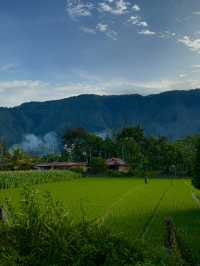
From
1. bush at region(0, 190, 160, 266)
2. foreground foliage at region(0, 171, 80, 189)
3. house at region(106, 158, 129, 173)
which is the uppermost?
bush at region(0, 190, 160, 266)

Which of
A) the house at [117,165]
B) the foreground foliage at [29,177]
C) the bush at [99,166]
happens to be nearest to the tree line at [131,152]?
the bush at [99,166]

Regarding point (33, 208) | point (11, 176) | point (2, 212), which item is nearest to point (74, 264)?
point (33, 208)

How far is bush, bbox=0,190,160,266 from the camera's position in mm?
5523

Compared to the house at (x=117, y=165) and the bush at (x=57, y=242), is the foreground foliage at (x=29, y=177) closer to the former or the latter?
the house at (x=117, y=165)

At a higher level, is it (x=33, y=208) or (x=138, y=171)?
(x=33, y=208)

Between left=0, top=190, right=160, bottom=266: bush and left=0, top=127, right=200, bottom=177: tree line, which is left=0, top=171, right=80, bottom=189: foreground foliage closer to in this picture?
left=0, top=127, right=200, bottom=177: tree line

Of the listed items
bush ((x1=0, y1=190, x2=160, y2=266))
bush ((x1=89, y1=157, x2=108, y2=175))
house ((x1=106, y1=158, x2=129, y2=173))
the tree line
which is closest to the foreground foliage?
the tree line

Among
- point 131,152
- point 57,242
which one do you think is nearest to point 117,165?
point 131,152

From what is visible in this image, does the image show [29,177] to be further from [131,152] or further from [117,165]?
[131,152]

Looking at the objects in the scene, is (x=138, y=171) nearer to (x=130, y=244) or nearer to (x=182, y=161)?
(x=182, y=161)

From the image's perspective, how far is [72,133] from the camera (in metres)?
112

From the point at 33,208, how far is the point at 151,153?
82.3 m

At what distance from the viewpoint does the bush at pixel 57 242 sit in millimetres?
5523

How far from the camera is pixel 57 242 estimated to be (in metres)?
5.83
